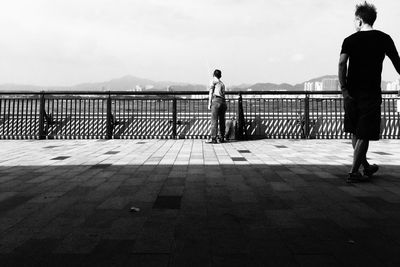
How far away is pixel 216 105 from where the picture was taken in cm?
870

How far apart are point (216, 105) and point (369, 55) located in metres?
5.12

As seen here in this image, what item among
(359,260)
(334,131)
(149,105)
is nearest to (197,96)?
(149,105)

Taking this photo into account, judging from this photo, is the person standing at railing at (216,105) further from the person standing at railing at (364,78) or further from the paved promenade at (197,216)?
the person standing at railing at (364,78)

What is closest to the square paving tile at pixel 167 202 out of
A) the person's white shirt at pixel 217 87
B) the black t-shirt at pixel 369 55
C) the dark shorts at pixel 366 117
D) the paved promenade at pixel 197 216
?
the paved promenade at pixel 197 216

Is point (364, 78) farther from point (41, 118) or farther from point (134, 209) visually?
point (41, 118)

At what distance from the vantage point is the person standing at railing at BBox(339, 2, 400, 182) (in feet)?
12.4

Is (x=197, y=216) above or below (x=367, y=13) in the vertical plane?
below

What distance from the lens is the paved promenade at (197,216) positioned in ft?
6.17

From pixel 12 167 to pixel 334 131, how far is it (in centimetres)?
855

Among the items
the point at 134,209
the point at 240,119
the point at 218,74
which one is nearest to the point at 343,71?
the point at 134,209

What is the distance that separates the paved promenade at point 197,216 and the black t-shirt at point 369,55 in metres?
1.15

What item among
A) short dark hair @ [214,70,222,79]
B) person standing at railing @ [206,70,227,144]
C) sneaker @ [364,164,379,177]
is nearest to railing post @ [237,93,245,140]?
person standing at railing @ [206,70,227,144]

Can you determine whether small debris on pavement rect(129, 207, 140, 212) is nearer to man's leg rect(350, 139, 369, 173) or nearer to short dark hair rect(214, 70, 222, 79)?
man's leg rect(350, 139, 369, 173)

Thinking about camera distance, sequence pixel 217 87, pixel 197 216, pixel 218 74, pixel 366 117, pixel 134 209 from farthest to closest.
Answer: pixel 218 74 → pixel 217 87 → pixel 366 117 → pixel 134 209 → pixel 197 216
